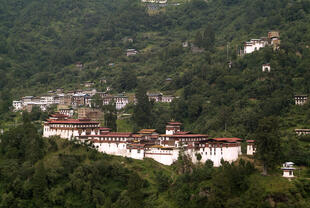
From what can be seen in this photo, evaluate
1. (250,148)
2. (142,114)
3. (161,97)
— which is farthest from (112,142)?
(161,97)

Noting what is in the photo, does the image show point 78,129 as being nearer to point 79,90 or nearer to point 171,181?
point 171,181

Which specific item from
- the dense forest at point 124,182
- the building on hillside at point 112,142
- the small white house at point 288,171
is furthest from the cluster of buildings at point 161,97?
the small white house at point 288,171

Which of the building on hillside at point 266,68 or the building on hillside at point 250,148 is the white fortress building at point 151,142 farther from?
the building on hillside at point 266,68

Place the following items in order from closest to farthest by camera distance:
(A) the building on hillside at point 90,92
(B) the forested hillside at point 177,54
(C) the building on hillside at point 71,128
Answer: (C) the building on hillside at point 71,128 → (B) the forested hillside at point 177,54 → (A) the building on hillside at point 90,92

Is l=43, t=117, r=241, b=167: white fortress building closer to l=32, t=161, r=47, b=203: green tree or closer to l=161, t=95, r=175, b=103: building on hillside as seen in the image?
l=32, t=161, r=47, b=203: green tree

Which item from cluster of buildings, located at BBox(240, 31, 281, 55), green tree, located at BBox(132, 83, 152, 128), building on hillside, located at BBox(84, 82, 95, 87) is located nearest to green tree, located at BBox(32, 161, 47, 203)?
green tree, located at BBox(132, 83, 152, 128)

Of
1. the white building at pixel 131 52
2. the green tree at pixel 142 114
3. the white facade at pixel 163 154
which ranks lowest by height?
the white facade at pixel 163 154
